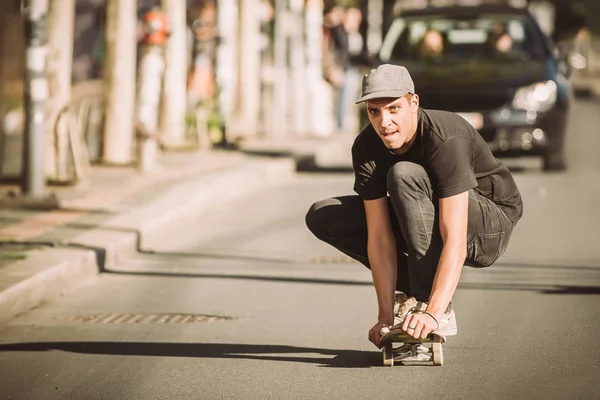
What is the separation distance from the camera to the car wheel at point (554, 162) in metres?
18.2

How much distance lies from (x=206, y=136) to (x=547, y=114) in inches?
219

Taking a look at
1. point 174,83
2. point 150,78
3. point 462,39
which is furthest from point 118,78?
point 462,39

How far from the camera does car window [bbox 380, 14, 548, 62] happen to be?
18.4m

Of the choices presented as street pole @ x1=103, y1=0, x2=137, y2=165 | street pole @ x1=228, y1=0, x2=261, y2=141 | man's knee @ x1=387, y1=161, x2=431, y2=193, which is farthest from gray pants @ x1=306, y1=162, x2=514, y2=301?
street pole @ x1=228, y1=0, x2=261, y2=141

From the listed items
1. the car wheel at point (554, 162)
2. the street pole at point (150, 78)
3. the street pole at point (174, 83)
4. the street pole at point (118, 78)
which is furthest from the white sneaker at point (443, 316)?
the street pole at point (174, 83)

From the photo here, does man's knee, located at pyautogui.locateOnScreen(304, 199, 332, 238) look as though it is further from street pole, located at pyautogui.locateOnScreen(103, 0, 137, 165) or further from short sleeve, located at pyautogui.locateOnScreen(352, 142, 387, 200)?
street pole, located at pyautogui.locateOnScreen(103, 0, 137, 165)

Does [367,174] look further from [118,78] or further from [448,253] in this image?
[118,78]

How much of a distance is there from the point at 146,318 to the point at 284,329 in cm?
88

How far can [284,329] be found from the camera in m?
8.03

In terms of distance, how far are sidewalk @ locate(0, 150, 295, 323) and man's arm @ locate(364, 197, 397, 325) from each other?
2.31 meters

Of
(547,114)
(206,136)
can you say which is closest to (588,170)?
(547,114)

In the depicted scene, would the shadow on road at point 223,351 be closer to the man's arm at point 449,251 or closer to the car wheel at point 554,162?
the man's arm at point 449,251

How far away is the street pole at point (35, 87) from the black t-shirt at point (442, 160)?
6614 mm

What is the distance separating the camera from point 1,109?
76.3 feet
